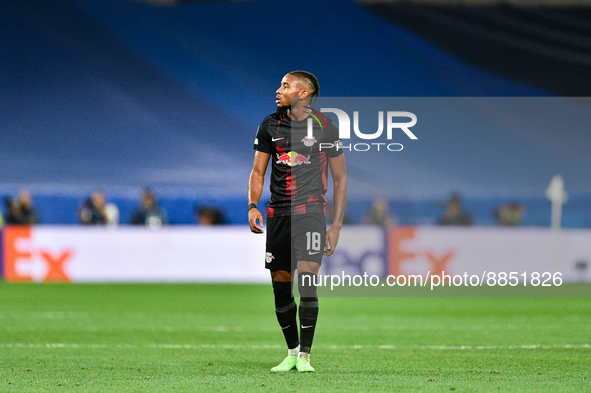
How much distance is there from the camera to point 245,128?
2423 cm

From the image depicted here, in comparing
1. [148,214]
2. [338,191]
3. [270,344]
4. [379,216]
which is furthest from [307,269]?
[148,214]

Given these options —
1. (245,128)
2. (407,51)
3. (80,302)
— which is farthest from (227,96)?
(80,302)

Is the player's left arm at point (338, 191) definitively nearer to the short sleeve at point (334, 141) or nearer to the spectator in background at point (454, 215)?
the short sleeve at point (334, 141)

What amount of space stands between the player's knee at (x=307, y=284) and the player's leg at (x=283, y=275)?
134mm

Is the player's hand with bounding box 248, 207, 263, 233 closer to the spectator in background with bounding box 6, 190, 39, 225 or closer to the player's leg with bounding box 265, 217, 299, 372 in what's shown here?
the player's leg with bounding box 265, 217, 299, 372

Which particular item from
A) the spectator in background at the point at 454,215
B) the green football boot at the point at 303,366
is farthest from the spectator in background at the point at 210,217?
the green football boot at the point at 303,366

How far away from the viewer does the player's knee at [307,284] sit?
17.6 feet

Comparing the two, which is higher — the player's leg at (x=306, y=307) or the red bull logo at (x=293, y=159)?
the red bull logo at (x=293, y=159)

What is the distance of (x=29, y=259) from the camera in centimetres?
1566

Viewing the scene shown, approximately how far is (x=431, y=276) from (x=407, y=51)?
Result: 41.0 feet

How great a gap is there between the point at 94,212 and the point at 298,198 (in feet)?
38.2

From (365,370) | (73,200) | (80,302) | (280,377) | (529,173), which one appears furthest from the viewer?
(529,173)

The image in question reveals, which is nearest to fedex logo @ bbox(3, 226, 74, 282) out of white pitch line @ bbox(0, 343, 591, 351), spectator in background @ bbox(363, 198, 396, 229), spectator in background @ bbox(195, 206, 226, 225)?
spectator in background @ bbox(195, 206, 226, 225)

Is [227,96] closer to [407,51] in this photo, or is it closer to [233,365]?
[407,51]
